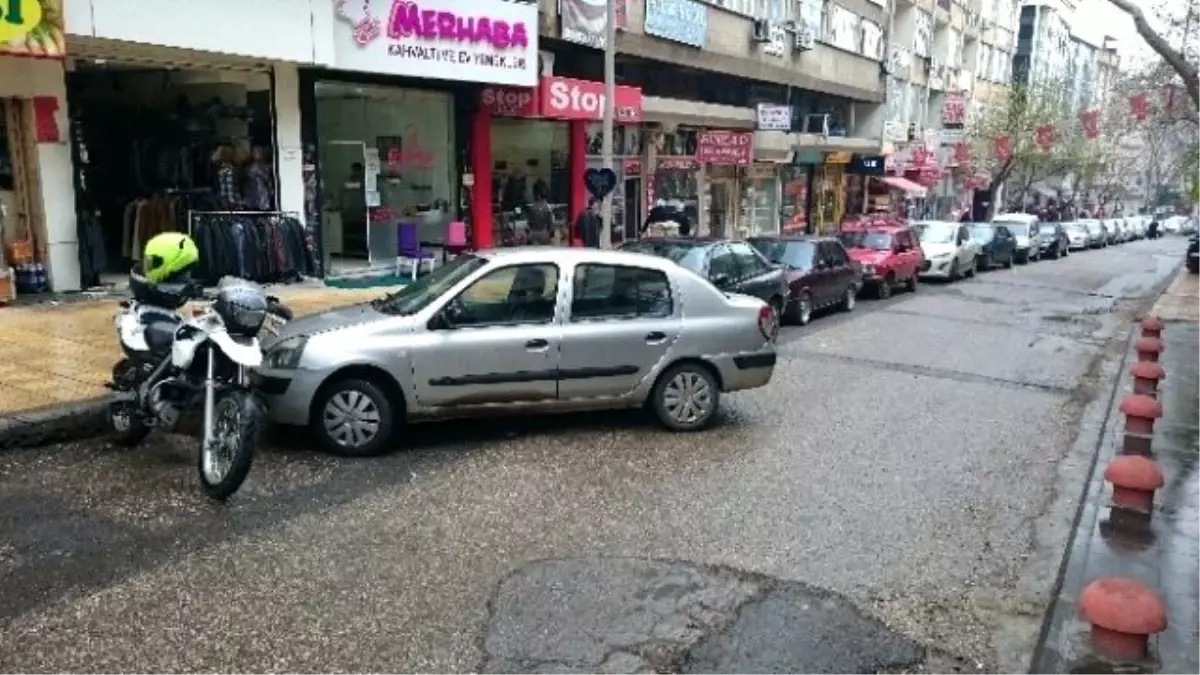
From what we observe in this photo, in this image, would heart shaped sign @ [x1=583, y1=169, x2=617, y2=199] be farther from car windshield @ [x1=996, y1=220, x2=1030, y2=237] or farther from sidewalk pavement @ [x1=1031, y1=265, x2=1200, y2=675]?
car windshield @ [x1=996, y1=220, x2=1030, y2=237]

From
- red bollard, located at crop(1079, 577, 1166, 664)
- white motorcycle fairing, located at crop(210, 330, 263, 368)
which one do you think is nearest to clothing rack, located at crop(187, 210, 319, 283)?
white motorcycle fairing, located at crop(210, 330, 263, 368)

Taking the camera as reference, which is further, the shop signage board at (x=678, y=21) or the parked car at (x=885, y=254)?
the shop signage board at (x=678, y=21)

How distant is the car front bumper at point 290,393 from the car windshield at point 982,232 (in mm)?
26466

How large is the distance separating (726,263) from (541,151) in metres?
8.53

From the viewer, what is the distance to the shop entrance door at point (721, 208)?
1171 inches

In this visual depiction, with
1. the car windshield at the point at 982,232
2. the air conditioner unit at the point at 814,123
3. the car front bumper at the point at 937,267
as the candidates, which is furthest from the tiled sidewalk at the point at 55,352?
the air conditioner unit at the point at 814,123

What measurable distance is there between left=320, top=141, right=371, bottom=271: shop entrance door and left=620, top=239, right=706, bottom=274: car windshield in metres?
5.45

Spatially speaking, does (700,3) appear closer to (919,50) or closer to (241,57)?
(241,57)

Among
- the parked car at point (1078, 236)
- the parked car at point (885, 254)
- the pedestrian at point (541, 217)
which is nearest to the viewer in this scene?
the parked car at point (885, 254)

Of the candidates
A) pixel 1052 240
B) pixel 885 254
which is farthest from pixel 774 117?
pixel 1052 240

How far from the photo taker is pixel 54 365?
8.98 m

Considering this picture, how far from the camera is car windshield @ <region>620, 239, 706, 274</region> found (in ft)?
43.3

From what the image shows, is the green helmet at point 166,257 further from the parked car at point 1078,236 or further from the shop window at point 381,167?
the parked car at point 1078,236

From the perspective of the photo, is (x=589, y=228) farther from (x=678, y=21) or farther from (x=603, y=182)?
(x=678, y=21)
